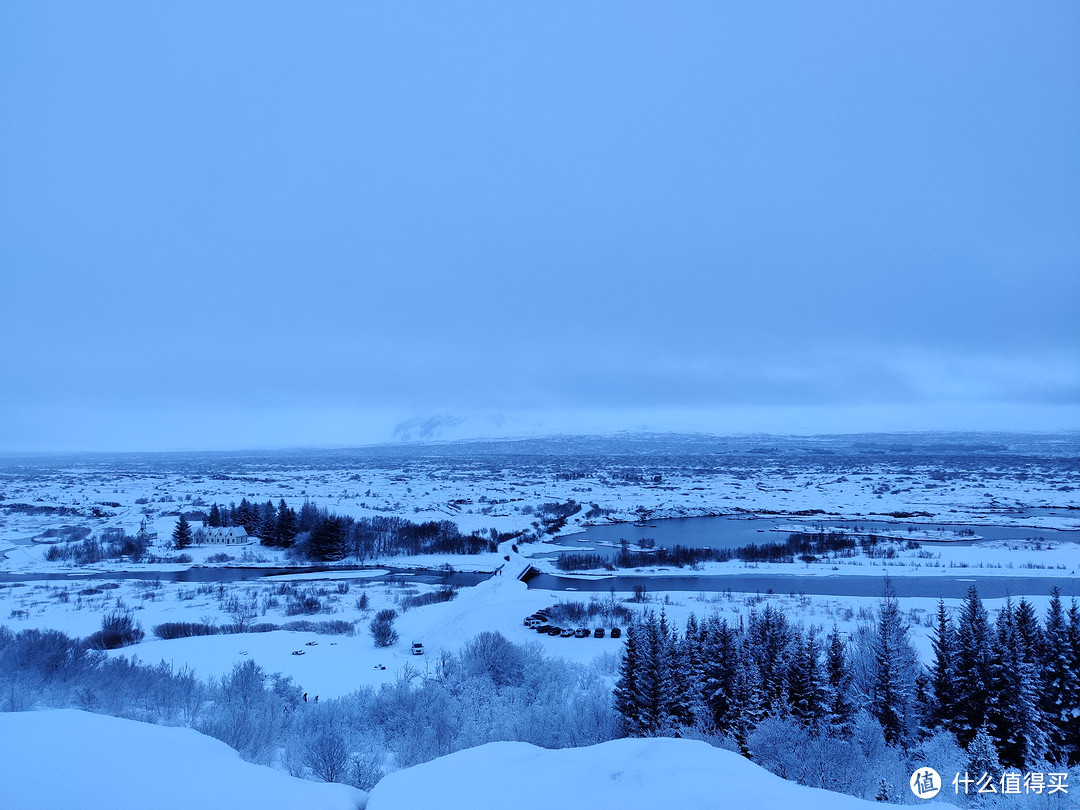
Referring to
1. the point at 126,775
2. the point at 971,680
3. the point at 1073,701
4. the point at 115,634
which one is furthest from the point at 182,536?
the point at 1073,701

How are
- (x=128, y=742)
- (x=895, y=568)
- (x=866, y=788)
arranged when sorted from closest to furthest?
(x=128, y=742), (x=866, y=788), (x=895, y=568)

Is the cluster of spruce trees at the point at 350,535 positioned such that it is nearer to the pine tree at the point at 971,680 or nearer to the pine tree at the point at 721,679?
the pine tree at the point at 721,679

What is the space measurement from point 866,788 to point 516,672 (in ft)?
35.3

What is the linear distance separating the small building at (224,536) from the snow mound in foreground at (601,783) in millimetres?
54778

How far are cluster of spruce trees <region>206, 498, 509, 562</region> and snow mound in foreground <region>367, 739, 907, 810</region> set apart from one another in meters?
46.5

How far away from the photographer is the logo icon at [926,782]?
8648 mm

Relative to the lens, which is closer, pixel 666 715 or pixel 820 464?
pixel 666 715

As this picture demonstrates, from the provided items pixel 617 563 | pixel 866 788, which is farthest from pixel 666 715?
pixel 617 563

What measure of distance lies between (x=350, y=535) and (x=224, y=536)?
1175 cm

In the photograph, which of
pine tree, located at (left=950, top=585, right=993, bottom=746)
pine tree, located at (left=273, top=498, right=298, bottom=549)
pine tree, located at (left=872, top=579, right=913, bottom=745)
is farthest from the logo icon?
pine tree, located at (left=273, top=498, right=298, bottom=549)

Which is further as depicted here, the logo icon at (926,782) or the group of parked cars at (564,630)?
the group of parked cars at (564,630)

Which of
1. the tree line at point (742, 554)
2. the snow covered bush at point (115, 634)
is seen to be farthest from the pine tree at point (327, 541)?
the snow covered bush at point (115, 634)

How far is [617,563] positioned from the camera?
45438 millimetres

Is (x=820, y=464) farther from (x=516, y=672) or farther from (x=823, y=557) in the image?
(x=516, y=672)
